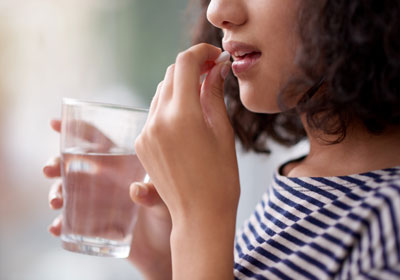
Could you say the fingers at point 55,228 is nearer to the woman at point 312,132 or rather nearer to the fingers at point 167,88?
the woman at point 312,132

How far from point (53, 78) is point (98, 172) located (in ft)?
1.77

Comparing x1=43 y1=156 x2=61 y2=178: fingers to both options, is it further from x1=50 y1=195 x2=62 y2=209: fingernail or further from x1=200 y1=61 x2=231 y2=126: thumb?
x1=200 y1=61 x2=231 y2=126: thumb

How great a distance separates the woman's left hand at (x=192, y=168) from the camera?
656 millimetres

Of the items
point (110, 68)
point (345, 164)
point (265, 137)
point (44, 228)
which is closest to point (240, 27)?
point (345, 164)

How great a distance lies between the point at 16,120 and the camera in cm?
119

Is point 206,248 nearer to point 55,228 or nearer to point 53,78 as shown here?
point 55,228

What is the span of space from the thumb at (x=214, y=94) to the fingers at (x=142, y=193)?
0.61ft

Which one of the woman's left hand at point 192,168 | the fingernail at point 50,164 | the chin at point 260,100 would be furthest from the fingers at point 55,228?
the chin at point 260,100

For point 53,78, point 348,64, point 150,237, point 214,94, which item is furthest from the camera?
point 53,78

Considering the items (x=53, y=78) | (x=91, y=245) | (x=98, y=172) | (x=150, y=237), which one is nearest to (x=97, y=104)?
(x=98, y=172)

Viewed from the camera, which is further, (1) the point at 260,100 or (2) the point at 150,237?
(2) the point at 150,237

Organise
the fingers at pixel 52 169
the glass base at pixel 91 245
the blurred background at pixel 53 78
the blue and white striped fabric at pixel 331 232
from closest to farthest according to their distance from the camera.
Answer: the blue and white striped fabric at pixel 331 232 → the glass base at pixel 91 245 → the fingers at pixel 52 169 → the blurred background at pixel 53 78

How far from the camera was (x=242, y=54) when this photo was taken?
77cm

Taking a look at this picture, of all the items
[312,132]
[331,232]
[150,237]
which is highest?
[312,132]
